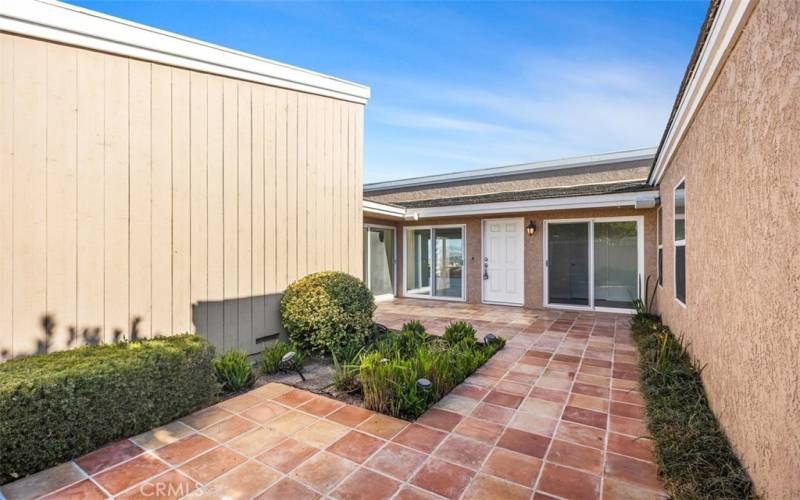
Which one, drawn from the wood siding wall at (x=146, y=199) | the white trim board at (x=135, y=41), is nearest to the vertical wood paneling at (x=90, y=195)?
the wood siding wall at (x=146, y=199)

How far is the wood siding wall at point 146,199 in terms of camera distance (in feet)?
12.0

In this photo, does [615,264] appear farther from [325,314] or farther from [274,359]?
[274,359]

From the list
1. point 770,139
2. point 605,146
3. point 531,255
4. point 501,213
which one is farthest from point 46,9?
point 605,146

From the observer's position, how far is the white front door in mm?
9906

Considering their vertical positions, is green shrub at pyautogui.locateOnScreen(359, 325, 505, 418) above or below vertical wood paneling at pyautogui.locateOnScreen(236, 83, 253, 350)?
below

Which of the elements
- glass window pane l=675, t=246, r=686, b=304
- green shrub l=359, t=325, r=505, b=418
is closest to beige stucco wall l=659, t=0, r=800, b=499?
glass window pane l=675, t=246, r=686, b=304

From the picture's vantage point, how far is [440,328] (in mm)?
7312

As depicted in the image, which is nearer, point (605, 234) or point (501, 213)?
point (605, 234)

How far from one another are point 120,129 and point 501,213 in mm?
7865

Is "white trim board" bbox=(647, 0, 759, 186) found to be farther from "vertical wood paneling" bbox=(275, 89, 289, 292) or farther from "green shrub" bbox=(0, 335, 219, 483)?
"vertical wood paneling" bbox=(275, 89, 289, 292)

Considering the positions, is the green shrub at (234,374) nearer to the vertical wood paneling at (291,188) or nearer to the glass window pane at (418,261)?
the vertical wood paneling at (291,188)

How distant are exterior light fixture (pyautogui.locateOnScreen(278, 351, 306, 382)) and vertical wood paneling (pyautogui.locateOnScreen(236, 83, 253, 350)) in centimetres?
98

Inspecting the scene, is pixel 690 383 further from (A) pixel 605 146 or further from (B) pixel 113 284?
(A) pixel 605 146

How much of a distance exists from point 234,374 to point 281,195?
278cm
